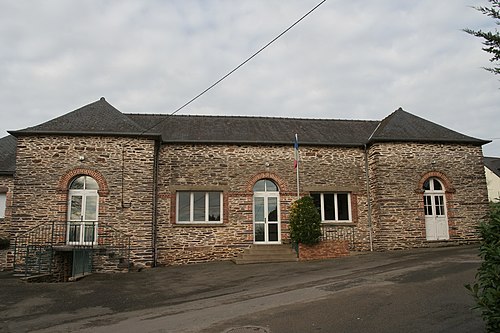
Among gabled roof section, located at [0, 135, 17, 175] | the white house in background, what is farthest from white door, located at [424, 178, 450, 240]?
the white house in background

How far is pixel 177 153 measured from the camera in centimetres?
1528

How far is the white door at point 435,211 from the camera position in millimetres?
15406

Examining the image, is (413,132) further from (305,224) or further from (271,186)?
(305,224)

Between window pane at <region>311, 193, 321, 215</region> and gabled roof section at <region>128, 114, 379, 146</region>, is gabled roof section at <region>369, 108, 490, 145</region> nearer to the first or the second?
gabled roof section at <region>128, 114, 379, 146</region>

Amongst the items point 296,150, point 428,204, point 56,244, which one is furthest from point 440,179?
point 56,244

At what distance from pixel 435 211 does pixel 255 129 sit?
789 cm

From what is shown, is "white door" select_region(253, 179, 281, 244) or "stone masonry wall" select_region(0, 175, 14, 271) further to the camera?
"stone masonry wall" select_region(0, 175, 14, 271)

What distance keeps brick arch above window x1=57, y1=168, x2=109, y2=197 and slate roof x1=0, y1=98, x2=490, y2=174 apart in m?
1.31

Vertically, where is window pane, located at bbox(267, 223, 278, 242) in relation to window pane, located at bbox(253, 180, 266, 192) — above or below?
below

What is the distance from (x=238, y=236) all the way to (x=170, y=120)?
241 inches

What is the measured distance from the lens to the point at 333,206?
15938 mm

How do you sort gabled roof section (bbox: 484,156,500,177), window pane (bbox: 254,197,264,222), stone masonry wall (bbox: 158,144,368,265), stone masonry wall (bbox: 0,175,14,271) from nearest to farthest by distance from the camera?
stone masonry wall (bbox: 158,144,368,265) → window pane (bbox: 254,197,264,222) → stone masonry wall (bbox: 0,175,14,271) → gabled roof section (bbox: 484,156,500,177)

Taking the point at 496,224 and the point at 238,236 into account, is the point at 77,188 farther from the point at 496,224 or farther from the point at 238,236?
the point at 496,224

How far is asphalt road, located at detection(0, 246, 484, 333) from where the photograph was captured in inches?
251
